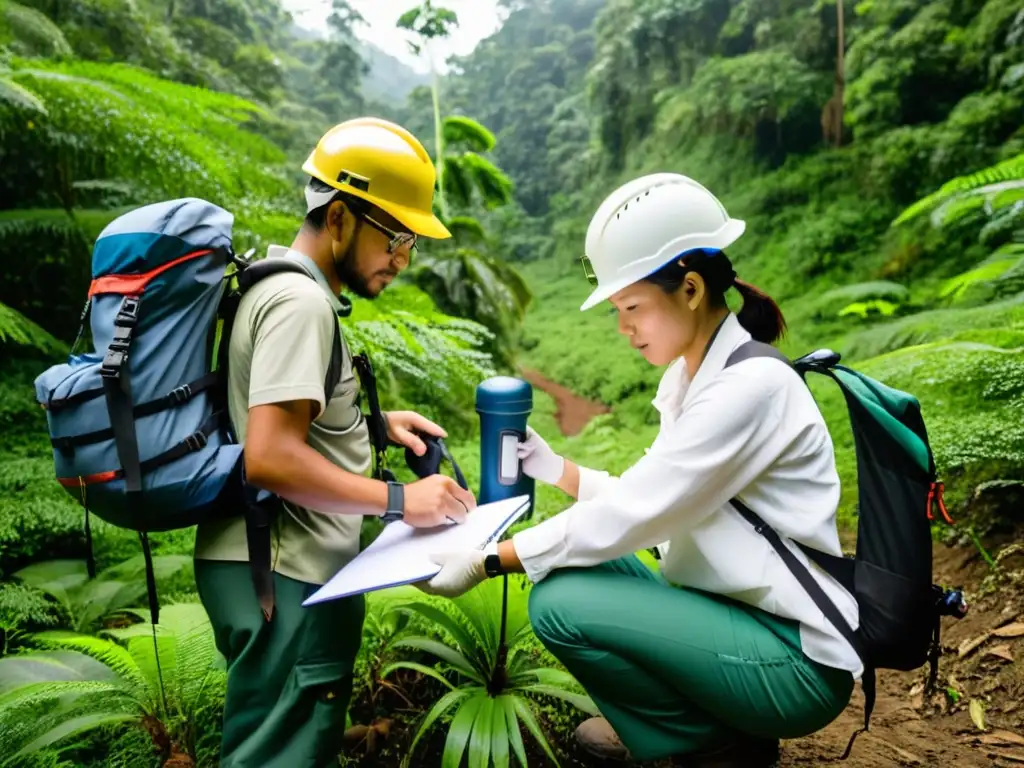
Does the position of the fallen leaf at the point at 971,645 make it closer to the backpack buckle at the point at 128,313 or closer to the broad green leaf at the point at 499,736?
the broad green leaf at the point at 499,736

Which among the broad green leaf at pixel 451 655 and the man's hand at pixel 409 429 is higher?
the man's hand at pixel 409 429

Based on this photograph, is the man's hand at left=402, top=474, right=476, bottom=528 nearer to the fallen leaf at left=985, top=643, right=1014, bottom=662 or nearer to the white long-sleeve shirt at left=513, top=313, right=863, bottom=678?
the white long-sleeve shirt at left=513, top=313, right=863, bottom=678

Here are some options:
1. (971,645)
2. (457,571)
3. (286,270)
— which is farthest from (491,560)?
(971,645)

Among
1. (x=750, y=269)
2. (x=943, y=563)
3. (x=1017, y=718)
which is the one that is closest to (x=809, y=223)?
(x=750, y=269)

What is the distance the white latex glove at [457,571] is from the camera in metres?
1.63

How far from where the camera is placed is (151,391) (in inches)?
55.2

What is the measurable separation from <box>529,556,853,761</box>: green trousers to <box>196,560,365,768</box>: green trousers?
58 cm

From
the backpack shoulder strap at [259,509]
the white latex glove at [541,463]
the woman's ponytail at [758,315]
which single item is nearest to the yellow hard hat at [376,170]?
the backpack shoulder strap at [259,509]

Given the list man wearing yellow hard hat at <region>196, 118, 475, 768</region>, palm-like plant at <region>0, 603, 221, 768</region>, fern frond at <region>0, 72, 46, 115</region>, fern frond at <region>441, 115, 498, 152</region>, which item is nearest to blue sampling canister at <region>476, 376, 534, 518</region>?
man wearing yellow hard hat at <region>196, 118, 475, 768</region>

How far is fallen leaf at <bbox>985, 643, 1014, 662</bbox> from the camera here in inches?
103

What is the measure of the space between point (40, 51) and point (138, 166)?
4.92 feet

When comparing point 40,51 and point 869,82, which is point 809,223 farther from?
point 40,51

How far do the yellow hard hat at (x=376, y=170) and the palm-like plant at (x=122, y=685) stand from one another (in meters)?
1.48

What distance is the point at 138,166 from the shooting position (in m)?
3.68
